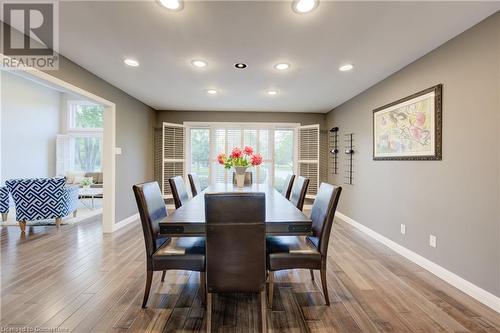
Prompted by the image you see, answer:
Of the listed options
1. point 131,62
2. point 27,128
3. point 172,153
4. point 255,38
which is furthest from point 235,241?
point 27,128

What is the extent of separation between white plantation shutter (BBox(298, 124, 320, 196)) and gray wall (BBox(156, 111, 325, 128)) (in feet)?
1.17

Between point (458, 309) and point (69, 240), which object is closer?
point (458, 309)

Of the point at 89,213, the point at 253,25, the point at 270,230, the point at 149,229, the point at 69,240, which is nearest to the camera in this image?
the point at 270,230

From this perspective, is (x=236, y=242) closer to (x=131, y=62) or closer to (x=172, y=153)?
(x=131, y=62)

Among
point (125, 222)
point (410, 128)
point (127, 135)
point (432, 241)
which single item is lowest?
point (125, 222)

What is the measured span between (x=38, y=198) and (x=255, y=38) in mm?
4159

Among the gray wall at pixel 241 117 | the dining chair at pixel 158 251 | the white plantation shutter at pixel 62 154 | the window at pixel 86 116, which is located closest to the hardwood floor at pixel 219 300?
the dining chair at pixel 158 251

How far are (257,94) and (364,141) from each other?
6.58 feet

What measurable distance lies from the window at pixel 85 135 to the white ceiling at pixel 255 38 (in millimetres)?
4440

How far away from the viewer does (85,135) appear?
7352 mm

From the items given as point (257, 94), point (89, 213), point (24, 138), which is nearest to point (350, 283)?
point (257, 94)

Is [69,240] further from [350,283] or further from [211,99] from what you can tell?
[350,283]

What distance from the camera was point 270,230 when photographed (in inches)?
64.8

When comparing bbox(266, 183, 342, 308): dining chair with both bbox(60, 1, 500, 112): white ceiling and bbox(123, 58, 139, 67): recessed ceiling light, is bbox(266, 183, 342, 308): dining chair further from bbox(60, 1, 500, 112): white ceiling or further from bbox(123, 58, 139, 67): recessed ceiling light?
bbox(123, 58, 139, 67): recessed ceiling light
